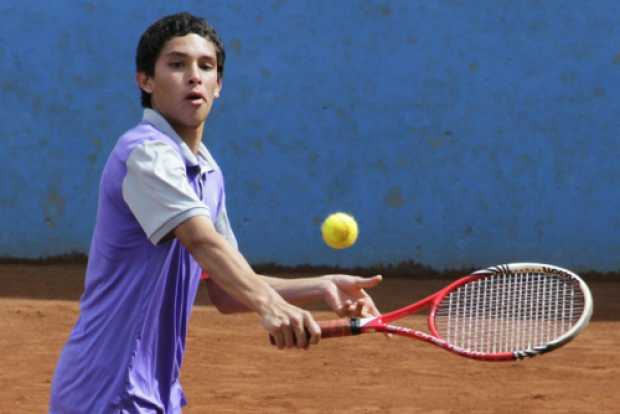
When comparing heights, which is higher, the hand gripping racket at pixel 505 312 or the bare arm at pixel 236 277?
the bare arm at pixel 236 277

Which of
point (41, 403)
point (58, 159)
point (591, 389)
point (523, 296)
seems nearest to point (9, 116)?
point (58, 159)

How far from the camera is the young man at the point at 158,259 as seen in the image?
8.20ft

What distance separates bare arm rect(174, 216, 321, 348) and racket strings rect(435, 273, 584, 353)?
1109mm

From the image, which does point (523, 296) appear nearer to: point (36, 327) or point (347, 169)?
point (36, 327)

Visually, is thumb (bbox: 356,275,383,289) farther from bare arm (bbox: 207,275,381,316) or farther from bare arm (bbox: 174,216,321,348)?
bare arm (bbox: 174,216,321,348)

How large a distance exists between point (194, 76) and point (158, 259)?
45cm

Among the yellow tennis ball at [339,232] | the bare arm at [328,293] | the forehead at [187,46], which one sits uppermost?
the forehead at [187,46]

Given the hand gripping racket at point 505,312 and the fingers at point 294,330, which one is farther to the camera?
the hand gripping racket at point 505,312

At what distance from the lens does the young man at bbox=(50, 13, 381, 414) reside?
8.20 feet

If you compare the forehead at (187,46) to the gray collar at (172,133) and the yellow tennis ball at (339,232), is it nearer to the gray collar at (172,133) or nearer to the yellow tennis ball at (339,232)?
the gray collar at (172,133)

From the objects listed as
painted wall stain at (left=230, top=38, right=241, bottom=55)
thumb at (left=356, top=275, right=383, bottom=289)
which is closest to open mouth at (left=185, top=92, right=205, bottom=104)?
thumb at (left=356, top=275, right=383, bottom=289)

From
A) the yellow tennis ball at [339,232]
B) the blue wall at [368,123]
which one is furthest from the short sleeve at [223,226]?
the blue wall at [368,123]

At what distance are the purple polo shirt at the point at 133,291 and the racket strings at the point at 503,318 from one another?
104cm

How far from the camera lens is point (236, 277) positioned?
2.49 m
